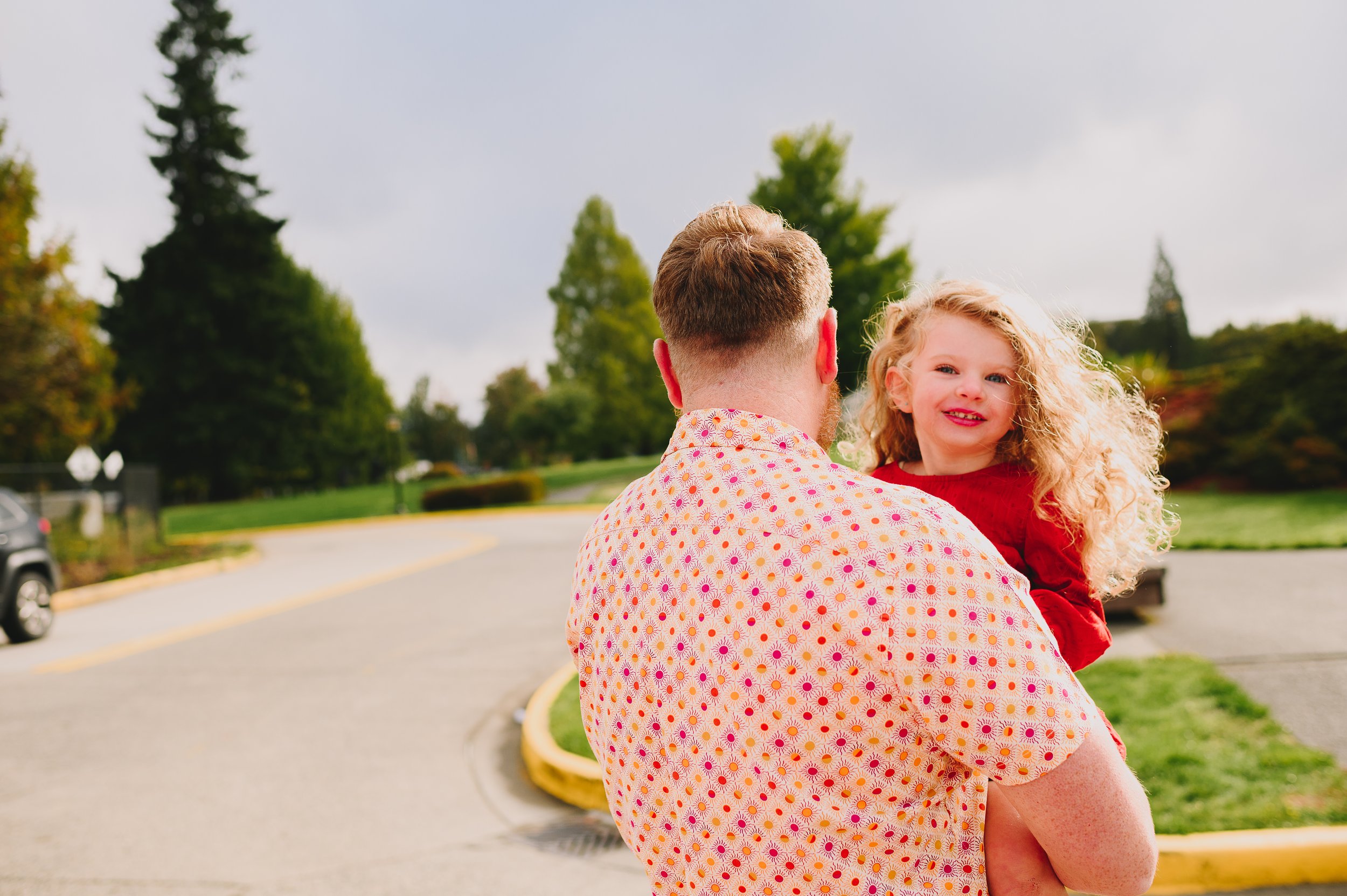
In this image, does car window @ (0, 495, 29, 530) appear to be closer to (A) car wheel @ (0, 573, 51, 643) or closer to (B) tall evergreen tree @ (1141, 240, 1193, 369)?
(A) car wheel @ (0, 573, 51, 643)

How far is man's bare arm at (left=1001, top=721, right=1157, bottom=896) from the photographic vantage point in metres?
1.15

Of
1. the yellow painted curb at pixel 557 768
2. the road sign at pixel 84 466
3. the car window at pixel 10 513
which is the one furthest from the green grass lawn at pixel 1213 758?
the road sign at pixel 84 466

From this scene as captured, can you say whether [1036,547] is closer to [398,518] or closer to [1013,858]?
[1013,858]

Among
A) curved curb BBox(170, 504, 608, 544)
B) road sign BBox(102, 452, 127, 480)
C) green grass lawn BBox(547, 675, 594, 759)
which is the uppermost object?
road sign BBox(102, 452, 127, 480)

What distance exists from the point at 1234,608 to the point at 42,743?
9.60 metres

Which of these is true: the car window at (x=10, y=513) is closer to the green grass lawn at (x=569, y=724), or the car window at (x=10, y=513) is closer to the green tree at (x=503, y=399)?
the green grass lawn at (x=569, y=724)

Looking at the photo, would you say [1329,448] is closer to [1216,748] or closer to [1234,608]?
[1234,608]

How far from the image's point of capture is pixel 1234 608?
25.6ft

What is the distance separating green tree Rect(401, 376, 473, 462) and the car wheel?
73.5 meters

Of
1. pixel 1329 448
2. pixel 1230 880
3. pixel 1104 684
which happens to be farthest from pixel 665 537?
pixel 1329 448

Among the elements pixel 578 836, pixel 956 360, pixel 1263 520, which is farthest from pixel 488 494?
pixel 956 360

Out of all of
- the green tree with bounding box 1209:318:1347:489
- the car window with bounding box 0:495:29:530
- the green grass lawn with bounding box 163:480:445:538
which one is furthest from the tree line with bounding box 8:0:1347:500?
the car window with bounding box 0:495:29:530

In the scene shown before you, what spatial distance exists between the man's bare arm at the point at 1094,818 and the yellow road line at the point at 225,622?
32.0 feet

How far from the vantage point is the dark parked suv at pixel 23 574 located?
9.69m
